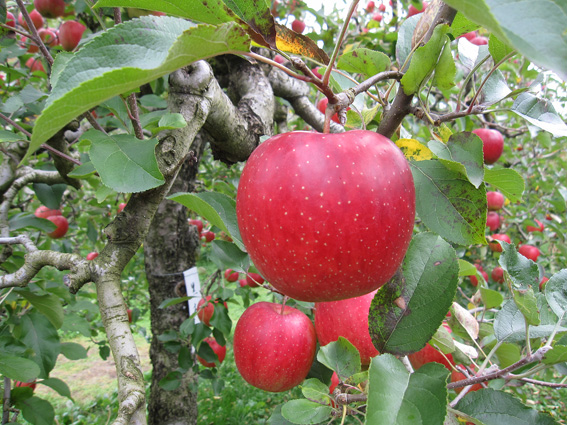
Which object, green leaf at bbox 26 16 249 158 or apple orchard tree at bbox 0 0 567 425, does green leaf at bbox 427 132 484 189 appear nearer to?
apple orchard tree at bbox 0 0 567 425

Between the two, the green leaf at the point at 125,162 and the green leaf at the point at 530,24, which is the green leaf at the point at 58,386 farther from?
the green leaf at the point at 530,24

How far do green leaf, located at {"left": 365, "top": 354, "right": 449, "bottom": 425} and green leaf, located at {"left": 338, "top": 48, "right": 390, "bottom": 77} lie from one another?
461 mm

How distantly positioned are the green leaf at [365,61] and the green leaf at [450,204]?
0.64 feet

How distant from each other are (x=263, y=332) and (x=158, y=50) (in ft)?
2.41

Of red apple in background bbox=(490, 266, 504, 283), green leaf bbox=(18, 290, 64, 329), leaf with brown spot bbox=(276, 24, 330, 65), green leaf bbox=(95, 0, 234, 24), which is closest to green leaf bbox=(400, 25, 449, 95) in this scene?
leaf with brown spot bbox=(276, 24, 330, 65)

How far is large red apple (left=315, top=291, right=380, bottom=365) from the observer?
767mm

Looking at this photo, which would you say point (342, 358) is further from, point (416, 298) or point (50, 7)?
point (50, 7)

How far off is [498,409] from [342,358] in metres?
0.22

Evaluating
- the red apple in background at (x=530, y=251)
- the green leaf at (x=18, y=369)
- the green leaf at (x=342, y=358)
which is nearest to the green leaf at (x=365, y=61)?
the green leaf at (x=342, y=358)

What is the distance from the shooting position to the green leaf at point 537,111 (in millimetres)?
552

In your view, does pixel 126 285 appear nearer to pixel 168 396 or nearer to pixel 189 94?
pixel 168 396

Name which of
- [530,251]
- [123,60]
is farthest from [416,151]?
[530,251]

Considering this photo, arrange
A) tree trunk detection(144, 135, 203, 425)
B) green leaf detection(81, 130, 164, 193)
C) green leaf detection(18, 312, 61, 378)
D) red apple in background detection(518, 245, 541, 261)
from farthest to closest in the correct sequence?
red apple in background detection(518, 245, 541, 261) → tree trunk detection(144, 135, 203, 425) → green leaf detection(18, 312, 61, 378) → green leaf detection(81, 130, 164, 193)

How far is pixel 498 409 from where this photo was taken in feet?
1.65
